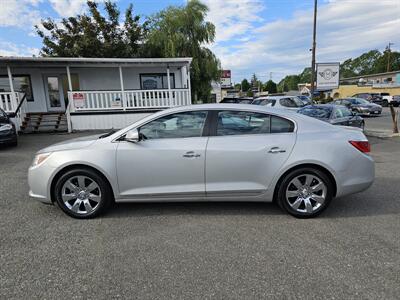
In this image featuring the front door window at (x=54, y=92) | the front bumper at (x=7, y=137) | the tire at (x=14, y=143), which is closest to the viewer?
the front bumper at (x=7, y=137)

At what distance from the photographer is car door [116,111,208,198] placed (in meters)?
3.69

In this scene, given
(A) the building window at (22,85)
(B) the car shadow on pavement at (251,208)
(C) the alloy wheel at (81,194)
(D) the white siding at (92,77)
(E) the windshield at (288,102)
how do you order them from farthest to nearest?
(D) the white siding at (92,77), (A) the building window at (22,85), (E) the windshield at (288,102), (B) the car shadow on pavement at (251,208), (C) the alloy wheel at (81,194)

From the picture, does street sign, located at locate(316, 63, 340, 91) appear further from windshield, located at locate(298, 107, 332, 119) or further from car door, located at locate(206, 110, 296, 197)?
car door, located at locate(206, 110, 296, 197)

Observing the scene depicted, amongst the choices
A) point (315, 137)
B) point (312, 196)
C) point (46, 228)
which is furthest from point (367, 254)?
point (46, 228)

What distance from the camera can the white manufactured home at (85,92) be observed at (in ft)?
42.8

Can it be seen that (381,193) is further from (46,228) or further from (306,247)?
(46,228)

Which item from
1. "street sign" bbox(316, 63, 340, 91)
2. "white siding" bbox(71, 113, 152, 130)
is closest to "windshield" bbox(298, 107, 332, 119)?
"street sign" bbox(316, 63, 340, 91)

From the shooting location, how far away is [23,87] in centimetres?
1520

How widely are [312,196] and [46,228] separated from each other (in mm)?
3539

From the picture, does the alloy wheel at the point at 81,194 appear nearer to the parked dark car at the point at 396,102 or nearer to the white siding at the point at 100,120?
the white siding at the point at 100,120

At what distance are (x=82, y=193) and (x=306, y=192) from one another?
305 cm

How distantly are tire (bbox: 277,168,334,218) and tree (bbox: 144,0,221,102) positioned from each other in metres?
17.4

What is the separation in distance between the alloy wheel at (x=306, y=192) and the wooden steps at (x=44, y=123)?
12.3 m

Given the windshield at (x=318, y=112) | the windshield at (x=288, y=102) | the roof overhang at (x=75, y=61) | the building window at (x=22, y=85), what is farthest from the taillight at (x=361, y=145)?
the building window at (x=22, y=85)
